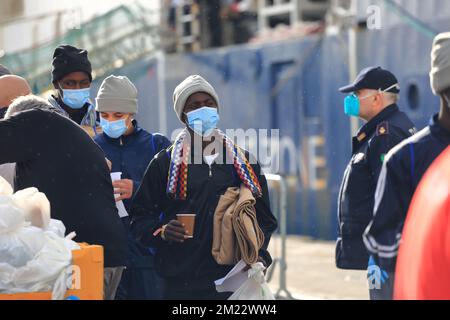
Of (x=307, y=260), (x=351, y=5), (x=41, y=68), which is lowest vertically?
(x=307, y=260)

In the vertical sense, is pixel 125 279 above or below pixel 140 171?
below

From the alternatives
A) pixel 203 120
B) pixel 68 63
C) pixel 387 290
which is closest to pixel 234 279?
pixel 203 120

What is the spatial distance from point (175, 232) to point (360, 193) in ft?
4.11

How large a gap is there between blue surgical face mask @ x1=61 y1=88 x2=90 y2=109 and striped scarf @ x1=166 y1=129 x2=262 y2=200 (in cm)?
130

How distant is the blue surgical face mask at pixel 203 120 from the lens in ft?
17.9

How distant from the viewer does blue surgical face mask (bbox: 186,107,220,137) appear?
5445mm

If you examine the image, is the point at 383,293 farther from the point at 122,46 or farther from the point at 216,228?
the point at 122,46

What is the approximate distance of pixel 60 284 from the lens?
4.28 meters

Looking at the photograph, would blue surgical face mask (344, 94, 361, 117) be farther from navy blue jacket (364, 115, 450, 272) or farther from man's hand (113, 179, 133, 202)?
navy blue jacket (364, 115, 450, 272)

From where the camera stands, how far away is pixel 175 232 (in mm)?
5219

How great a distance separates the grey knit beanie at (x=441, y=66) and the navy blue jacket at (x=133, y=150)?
2487 mm

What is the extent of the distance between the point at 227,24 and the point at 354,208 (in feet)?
40.5

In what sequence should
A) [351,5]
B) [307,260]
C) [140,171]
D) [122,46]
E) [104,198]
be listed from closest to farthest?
[104,198] < [140,171] < [307,260] < [351,5] < [122,46]
